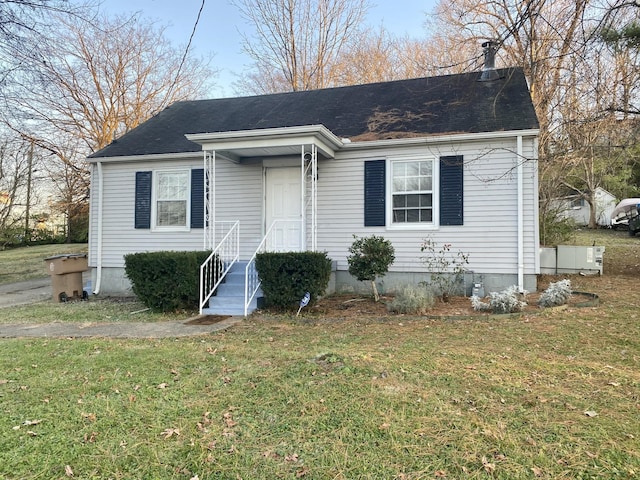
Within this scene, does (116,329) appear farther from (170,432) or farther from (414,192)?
(414,192)

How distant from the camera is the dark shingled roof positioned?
29.1 ft

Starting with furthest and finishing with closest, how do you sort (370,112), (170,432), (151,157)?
(370,112)
(151,157)
(170,432)

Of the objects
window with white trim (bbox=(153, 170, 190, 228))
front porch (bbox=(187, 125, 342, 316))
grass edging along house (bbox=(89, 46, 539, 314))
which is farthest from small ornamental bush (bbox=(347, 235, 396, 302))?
window with white trim (bbox=(153, 170, 190, 228))

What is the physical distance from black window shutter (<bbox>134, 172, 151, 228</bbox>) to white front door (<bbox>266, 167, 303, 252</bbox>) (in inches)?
120

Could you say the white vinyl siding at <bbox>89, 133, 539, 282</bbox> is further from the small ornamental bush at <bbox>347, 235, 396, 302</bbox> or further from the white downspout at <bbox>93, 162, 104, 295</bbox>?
the small ornamental bush at <bbox>347, 235, 396, 302</bbox>

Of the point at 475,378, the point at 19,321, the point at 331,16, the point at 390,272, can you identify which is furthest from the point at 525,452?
the point at 331,16

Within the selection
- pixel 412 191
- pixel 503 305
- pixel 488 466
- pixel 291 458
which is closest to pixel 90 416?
pixel 291 458

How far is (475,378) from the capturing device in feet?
12.6

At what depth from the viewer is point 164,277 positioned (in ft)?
24.2

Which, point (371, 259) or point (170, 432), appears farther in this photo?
point (371, 259)

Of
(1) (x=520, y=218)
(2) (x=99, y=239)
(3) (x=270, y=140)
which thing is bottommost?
(2) (x=99, y=239)

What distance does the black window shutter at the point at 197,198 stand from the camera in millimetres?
9891

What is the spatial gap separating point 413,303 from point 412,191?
9.42ft

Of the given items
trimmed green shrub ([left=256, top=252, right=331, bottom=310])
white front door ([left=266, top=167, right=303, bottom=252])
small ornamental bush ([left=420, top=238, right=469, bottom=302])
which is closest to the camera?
trimmed green shrub ([left=256, top=252, right=331, bottom=310])
